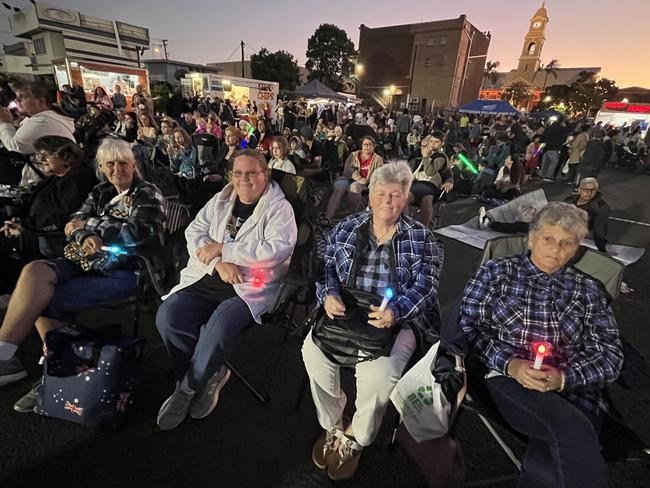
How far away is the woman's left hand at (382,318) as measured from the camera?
1685mm

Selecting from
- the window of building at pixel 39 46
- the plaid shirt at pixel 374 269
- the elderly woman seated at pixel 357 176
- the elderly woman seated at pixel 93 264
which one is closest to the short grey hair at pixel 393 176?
the plaid shirt at pixel 374 269

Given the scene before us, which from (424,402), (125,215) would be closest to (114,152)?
(125,215)

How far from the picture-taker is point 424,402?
1543 mm

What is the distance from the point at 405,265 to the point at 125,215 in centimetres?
191

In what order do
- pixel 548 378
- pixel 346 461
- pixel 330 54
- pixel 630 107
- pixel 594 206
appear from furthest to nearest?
pixel 330 54 → pixel 630 107 → pixel 594 206 → pixel 346 461 → pixel 548 378

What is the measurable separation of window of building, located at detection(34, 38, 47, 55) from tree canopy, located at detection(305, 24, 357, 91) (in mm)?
34328

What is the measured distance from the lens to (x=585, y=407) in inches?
59.2

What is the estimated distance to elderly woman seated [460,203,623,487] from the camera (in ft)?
4.49

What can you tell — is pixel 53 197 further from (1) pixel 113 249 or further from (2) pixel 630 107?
(2) pixel 630 107

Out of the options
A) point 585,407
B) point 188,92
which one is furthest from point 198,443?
point 188,92

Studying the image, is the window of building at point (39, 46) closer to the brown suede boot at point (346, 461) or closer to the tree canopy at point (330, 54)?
the tree canopy at point (330, 54)

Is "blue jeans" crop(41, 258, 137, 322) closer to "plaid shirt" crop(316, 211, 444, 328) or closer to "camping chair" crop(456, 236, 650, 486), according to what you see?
"plaid shirt" crop(316, 211, 444, 328)

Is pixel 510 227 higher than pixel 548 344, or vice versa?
pixel 548 344

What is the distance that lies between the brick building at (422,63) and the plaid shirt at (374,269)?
39.5 m
